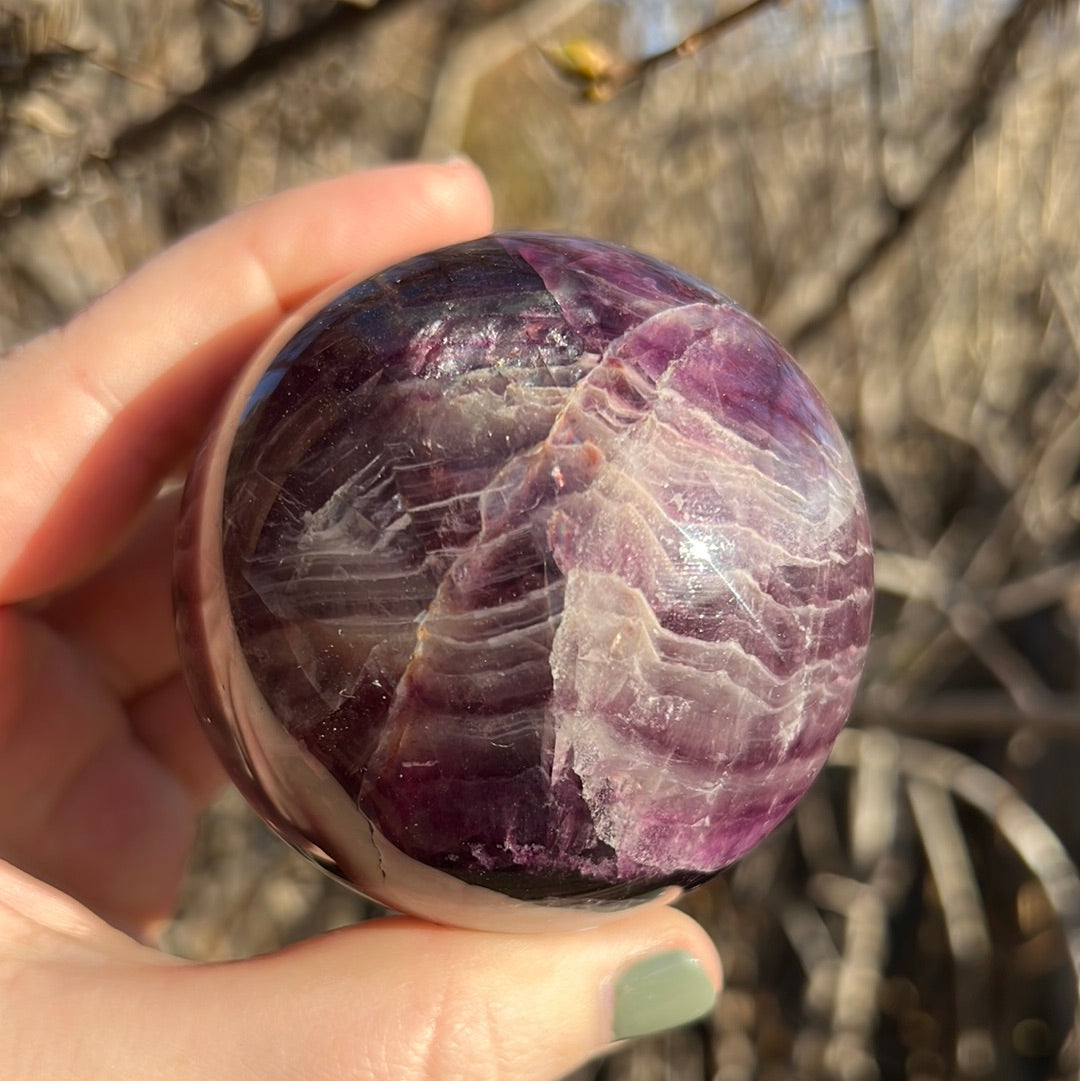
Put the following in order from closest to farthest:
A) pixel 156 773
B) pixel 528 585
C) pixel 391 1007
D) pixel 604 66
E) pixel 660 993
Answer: pixel 528 585 → pixel 391 1007 → pixel 660 993 → pixel 604 66 → pixel 156 773

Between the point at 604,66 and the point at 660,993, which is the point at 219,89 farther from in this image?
the point at 660,993

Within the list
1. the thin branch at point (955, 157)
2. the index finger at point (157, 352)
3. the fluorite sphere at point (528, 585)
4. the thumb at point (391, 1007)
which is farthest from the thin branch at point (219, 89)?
the thumb at point (391, 1007)

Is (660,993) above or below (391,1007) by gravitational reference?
below

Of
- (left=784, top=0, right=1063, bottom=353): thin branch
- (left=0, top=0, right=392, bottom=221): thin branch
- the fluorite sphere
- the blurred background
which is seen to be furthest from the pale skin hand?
(left=784, top=0, right=1063, bottom=353): thin branch

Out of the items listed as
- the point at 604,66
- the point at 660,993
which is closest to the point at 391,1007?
the point at 660,993

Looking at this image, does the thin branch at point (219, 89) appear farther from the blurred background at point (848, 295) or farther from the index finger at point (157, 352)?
the index finger at point (157, 352)

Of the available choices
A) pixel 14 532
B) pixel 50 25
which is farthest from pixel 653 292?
pixel 50 25

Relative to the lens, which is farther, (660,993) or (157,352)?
(157,352)
